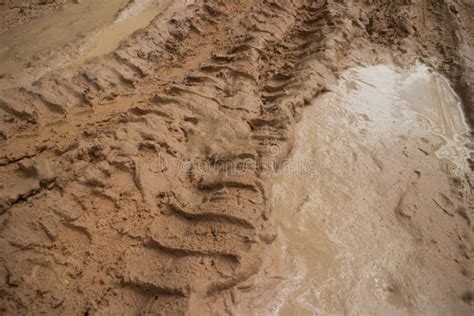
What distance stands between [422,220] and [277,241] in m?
1.12

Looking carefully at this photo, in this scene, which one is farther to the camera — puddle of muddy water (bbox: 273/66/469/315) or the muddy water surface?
the muddy water surface

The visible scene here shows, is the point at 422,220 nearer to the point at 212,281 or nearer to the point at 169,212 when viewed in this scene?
the point at 212,281

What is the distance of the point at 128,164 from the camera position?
255 centimetres

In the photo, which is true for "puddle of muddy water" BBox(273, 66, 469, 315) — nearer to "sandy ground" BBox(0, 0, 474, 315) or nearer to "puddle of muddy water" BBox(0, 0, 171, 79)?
"sandy ground" BBox(0, 0, 474, 315)

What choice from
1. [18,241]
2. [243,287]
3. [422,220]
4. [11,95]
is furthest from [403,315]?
[11,95]

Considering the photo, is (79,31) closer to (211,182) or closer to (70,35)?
(70,35)

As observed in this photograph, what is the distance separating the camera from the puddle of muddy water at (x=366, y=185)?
6.98ft

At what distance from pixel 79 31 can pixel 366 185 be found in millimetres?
4152

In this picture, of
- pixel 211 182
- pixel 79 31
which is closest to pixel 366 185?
pixel 211 182

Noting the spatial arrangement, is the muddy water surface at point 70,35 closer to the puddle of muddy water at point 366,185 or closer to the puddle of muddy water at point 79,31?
Result: the puddle of muddy water at point 79,31

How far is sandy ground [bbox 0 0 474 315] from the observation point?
79.1 inches

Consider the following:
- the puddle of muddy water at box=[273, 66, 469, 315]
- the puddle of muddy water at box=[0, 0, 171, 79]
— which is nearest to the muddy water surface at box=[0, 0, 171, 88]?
the puddle of muddy water at box=[0, 0, 171, 79]

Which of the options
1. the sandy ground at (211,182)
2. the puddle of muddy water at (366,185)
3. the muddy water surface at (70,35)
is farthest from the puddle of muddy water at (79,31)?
the puddle of muddy water at (366,185)

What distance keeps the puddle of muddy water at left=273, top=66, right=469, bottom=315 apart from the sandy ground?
1 centimetres
